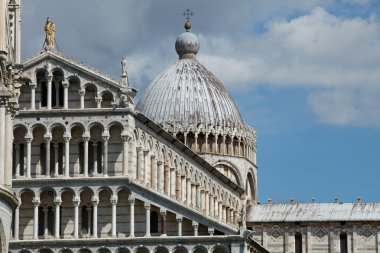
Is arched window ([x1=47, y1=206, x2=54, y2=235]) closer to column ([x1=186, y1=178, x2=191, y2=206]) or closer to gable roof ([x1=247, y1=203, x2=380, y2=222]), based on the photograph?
column ([x1=186, y1=178, x2=191, y2=206])

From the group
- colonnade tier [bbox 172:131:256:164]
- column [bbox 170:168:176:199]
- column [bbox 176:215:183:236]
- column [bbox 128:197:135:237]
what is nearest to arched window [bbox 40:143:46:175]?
column [bbox 128:197:135:237]

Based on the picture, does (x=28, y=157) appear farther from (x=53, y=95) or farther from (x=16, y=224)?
(x=53, y=95)

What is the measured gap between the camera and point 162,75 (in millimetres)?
119000

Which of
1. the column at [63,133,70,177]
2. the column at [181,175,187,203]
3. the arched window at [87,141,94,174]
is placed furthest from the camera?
the column at [181,175,187,203]

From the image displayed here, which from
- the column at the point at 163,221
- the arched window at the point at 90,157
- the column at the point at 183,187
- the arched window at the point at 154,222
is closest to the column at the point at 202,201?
the column at the point at 183,187

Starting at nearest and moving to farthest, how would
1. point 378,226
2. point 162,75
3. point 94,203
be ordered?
point 94,203 < point 378,226 < point 162,75

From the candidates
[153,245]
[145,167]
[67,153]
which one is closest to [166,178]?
[145,167]

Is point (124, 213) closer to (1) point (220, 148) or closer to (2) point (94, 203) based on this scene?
(2) point (94, 203)

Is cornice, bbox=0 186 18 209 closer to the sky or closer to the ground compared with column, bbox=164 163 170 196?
closer to the ground

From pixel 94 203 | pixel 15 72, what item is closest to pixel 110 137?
pixel 94 203

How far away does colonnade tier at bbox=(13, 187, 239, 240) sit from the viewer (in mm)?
84688

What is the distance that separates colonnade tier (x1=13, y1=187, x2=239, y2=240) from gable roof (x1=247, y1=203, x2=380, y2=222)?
92.9 feet

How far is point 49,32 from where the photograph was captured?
285 feet

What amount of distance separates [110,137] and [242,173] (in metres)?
32.1
